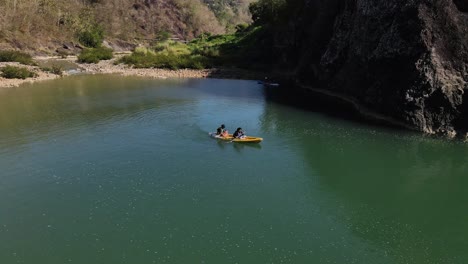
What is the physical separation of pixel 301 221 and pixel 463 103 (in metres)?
25.0

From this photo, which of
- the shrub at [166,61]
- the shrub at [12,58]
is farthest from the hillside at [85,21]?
the shrub at [166,61]

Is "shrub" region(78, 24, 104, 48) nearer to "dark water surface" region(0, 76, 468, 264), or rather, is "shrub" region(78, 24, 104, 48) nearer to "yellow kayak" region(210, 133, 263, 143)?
"dark water surface" region(0, 76, 468, 264)

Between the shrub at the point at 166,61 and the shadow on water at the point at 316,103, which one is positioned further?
the shrub at the point at 166,61

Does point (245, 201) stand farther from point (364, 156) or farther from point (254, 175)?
point (364, 156)

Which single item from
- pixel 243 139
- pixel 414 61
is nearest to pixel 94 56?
pixel 243 139

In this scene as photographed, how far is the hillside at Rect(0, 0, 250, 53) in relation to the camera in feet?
357

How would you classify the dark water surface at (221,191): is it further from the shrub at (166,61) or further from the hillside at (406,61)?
the shrub at (166,61)

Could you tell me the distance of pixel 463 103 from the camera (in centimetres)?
3894

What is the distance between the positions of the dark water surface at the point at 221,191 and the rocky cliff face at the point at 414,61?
3.50 meters

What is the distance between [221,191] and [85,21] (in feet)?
A: 403

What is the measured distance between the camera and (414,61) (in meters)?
40.3

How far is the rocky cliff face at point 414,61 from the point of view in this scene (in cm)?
3934

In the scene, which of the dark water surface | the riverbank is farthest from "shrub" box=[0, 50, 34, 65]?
the dark water surface

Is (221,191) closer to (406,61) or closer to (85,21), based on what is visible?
(406,61)
